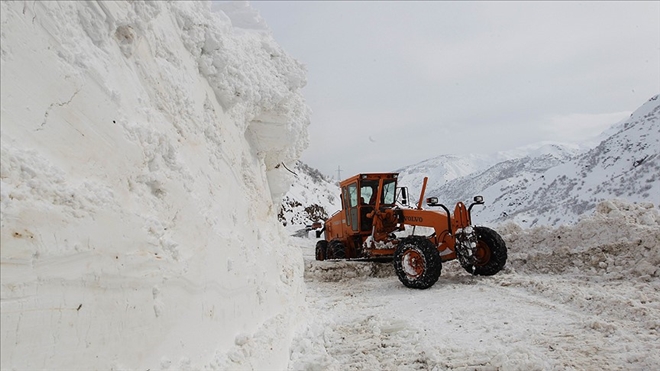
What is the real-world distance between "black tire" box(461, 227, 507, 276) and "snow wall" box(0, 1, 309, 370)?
5027 mm

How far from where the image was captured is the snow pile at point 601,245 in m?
7.42

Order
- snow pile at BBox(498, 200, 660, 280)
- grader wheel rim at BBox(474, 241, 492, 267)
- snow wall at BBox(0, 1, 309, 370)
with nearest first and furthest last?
1. snow wall at BBox(0, 1, 309, 370)
2. snow pile at BBox(498, 200, 660, 280)
3. grader wheel rim at BBox(474, 241, 492, 267)

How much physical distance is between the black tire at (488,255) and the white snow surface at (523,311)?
220 millimetres

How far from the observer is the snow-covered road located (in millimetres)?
3939

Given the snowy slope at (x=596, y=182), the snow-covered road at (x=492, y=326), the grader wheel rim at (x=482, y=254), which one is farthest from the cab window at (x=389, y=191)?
the snowy slope at (x=596, y=182)

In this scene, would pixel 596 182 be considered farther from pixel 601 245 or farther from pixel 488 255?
pixel 488 255

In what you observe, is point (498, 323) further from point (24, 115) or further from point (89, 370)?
point (24, 115)

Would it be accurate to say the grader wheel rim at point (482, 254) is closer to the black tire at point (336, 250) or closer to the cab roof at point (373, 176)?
the cab roof at point (373, 176)

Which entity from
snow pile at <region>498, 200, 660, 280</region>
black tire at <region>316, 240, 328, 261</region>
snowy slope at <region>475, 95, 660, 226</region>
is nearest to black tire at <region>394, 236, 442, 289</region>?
snow pile at <region>498, 200, 660, 280</region>

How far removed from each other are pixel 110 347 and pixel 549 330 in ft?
14.3

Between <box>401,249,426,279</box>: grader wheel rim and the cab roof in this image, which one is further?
the cab roof

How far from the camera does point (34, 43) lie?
2176 millimetres

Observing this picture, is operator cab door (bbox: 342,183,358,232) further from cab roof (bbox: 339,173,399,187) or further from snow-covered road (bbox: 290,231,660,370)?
snow-covered road (bbox: 290,231,660,370)

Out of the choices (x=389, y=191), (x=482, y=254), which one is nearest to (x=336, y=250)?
(x=389, y=191)
